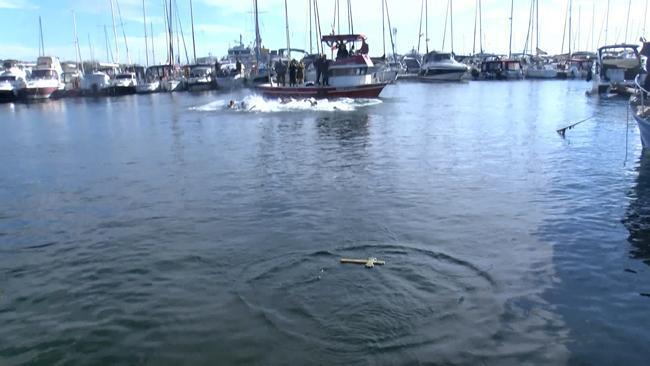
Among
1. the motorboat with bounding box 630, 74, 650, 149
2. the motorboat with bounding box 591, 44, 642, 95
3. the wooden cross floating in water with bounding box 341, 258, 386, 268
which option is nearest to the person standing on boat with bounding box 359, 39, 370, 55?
the motorboat with bounding box 591, 44, 642, 95

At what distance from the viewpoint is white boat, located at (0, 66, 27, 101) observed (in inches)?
2244

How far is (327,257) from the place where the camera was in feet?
29.1

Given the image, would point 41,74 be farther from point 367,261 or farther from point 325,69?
point 367,261

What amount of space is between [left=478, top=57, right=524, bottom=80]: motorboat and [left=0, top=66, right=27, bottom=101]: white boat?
229 ft

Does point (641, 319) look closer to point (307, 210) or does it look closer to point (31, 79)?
point (307, 210)

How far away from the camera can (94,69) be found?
3474 inches

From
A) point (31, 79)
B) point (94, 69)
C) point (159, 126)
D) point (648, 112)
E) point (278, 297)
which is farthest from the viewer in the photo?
point (94, 69)

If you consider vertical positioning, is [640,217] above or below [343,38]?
below

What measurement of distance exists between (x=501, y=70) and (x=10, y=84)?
73.0 metres

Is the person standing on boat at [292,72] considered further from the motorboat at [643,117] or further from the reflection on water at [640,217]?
the reflection on water at [640,217]

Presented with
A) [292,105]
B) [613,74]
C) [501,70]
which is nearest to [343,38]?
[292,105]

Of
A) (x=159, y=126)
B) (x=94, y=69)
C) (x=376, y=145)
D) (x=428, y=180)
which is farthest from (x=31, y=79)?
(x=428, y=180)

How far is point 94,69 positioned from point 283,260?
293 ft

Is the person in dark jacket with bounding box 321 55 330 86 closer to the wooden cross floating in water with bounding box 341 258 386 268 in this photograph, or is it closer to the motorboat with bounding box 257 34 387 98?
the motorboat with bounding box 257 34 387 98
